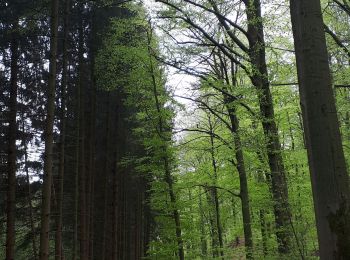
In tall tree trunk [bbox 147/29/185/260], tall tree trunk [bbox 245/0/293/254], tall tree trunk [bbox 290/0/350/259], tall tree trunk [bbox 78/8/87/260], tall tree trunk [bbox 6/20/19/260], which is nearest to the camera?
tall tree trunk [bbox 290/0/350/259]

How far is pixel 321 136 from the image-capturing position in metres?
3.36

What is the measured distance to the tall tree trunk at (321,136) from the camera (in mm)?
3191

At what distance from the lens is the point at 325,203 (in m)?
3.24

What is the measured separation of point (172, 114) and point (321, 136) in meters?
13.0

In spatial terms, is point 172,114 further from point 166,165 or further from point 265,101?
point 265,101

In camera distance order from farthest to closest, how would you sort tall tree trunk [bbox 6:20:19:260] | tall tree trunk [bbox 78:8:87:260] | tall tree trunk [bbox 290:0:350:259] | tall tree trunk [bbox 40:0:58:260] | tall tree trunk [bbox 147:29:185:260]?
tall tree trunk [bbox 147:29:185:260], tall tree trunk [bbox 78:8:87:260], tall tree trunk [bbox 6:20:19:260], tall tree trunk [bbox 40:0:58:260], tall tree trunk [bbox 290:0:350:259]

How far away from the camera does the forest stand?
3.64 metres

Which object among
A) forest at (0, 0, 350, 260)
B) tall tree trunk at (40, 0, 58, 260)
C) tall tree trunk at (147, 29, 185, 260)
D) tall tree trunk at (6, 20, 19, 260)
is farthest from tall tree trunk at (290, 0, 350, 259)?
tall tree trunk at (147, 29, 185, 260)

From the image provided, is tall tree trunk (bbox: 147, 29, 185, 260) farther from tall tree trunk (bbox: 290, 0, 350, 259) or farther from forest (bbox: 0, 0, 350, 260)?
tall tree trunk (bbox: 290, 0, 350, 259)

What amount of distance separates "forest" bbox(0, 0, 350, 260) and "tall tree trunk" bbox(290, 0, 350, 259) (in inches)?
0.4

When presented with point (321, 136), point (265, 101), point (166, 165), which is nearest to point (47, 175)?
point (265, 101)

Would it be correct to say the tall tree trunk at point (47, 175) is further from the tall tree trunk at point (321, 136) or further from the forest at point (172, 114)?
the tall tree trunk at point (321, 136)

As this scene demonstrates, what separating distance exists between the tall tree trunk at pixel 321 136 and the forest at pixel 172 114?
0.01 metres

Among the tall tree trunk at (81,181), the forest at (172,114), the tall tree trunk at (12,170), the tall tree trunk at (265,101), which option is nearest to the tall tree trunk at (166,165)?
the forest at (172,114)
